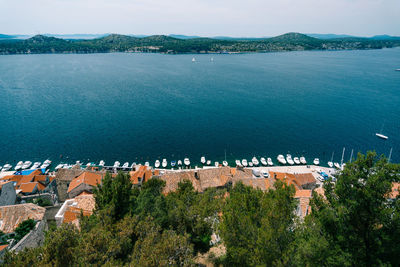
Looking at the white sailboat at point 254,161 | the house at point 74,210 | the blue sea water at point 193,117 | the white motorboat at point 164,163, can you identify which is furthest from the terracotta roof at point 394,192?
the white motorboat at point 164,163

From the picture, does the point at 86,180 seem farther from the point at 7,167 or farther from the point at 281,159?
the point at 281,159

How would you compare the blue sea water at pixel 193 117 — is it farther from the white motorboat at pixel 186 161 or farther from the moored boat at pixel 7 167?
the moored boat at pixel 7 167

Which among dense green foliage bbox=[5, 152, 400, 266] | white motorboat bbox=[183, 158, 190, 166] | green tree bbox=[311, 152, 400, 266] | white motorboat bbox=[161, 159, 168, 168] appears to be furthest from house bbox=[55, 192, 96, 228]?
white motorboat bbox=[183, 158, 190, 166]

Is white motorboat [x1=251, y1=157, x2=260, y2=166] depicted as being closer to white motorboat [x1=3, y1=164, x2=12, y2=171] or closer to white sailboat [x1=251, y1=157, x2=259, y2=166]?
white sailboat [x1=251, y1=157, x2=259, y2=166]

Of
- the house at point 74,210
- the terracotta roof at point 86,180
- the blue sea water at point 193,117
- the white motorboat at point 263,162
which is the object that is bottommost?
the white motorboat at point 263,162

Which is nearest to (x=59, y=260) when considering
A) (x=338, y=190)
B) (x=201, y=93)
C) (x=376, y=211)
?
(x=338, y=190)

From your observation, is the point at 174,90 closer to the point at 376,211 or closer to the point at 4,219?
the point at 4,219
